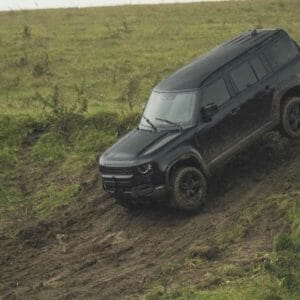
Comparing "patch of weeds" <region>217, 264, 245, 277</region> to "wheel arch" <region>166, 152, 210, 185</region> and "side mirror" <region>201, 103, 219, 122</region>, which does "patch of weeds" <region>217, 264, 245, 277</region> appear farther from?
"side mirror" <region>201, 103, 219, 122</region>

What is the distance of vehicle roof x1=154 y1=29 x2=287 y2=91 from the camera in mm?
12953

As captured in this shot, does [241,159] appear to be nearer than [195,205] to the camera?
No

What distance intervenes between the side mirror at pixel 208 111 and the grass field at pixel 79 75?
9.41ft

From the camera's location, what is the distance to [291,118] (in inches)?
535

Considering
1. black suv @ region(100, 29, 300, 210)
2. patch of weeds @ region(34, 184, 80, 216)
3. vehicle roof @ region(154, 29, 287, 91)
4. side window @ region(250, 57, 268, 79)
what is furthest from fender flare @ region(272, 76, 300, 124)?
patch of weeds @ region(34, 184, 80, 216)

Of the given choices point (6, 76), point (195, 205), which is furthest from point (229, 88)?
point (6, 76)

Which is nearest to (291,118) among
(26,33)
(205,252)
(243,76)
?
(243,76)

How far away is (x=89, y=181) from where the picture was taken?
14.9 meters

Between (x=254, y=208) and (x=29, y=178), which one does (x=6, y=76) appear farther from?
(x=254, y=208)

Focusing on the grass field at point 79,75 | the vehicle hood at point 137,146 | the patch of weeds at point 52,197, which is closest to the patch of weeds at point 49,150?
the grass field at point 79,75

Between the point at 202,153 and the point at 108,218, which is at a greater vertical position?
the point at 202,153

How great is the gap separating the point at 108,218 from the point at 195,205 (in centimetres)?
189

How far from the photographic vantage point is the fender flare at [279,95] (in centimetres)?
1330

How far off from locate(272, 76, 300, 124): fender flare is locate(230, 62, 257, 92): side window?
1.69ft
